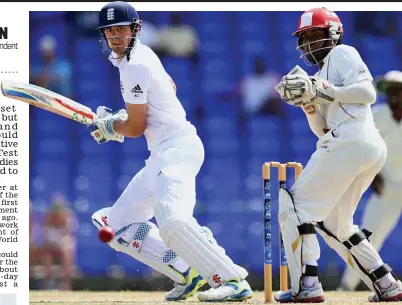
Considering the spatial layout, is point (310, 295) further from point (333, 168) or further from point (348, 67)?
point (348, 67)

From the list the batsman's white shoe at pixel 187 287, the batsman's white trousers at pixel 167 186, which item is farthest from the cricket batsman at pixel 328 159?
the batsman's white shoe at pixel 187 287

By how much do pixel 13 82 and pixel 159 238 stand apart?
1.24 meters

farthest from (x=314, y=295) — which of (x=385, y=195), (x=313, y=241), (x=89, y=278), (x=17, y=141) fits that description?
(x=89, y=278)

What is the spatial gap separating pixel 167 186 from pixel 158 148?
13.0 inches

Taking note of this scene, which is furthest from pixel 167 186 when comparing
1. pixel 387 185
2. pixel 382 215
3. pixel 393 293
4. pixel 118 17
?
pixel 387 185

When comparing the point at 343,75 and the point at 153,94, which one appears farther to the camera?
the point at 153,94

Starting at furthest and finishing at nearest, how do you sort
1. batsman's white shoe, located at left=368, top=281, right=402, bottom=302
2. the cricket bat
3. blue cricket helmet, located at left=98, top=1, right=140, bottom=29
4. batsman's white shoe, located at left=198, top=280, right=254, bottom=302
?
the cricket bat, blue cricket helmet, located at left=98, top=1, right=140, bottom=29, batsman's white shoe, located at left=368, top=281, right=402, bottom=302, batsman's white shoe, located at left=198, top=280, right=254, bottom=302

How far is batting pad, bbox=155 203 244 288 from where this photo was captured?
477 centimetres

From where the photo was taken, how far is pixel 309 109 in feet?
16.0

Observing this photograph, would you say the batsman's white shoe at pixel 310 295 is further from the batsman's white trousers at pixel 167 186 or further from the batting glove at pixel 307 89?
the batting glove at pixel 307 89

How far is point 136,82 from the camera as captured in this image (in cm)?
499

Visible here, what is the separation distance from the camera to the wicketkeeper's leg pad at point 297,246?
471 centimetres

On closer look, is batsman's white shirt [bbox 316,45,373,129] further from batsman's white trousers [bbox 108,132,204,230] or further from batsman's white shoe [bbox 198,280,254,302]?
batsman's white shoe [bbox 198,280,254,302]

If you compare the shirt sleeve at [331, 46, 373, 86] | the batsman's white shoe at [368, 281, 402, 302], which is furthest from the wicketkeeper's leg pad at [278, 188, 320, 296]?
the shirt sleeve at [331, 46, 373, 86]
